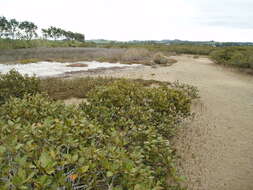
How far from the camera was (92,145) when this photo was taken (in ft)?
5.61

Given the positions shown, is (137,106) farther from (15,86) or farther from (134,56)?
(134,56)

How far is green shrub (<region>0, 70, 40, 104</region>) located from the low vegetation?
2327 millimetres

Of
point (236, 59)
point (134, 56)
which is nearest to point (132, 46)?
point (134, 56)

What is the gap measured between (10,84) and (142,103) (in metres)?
3.66

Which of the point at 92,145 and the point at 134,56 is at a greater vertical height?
the point at 134,56

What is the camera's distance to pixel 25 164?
129 cm

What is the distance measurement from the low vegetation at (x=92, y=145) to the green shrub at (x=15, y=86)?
233cm

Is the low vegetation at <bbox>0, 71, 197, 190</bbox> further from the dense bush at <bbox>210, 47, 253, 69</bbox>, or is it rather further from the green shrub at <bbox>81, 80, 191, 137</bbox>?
the dense bush at <bbox>210, 47, 253, 69</bbox>

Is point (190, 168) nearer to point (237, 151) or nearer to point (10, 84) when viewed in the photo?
point (237, 151)

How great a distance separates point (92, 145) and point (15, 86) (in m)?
4.53

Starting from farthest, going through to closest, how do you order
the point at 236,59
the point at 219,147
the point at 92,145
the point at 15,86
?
1. the point at 236,59
2. the point at 15,86
3. the point at 219,147
4. the point at 92,145

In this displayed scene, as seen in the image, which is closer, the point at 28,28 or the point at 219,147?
the point at 219,147

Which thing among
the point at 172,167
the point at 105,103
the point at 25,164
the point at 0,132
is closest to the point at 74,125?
the point at 0,132

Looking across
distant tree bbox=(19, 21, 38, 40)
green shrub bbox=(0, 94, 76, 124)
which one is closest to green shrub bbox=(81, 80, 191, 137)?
green shrub bbox=(0, 94, 76, 124)
